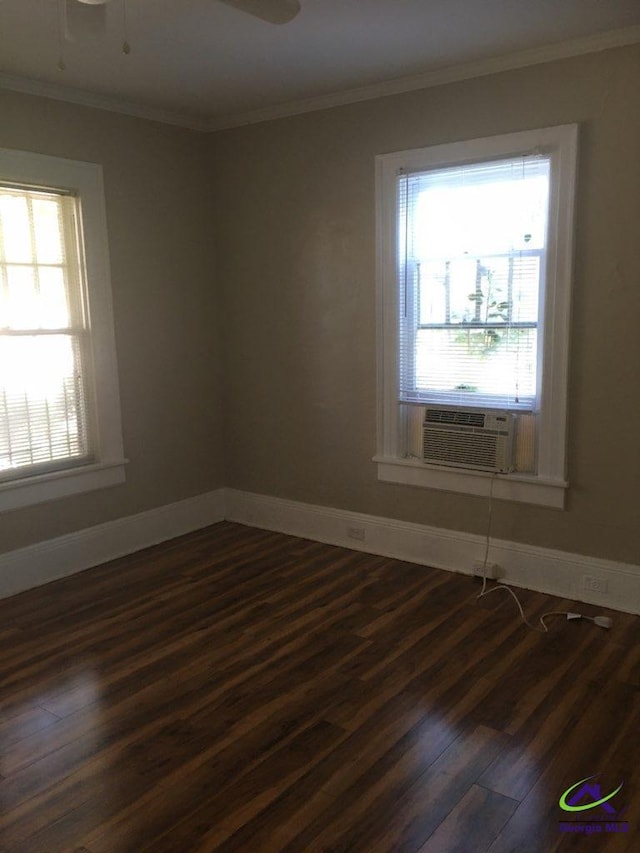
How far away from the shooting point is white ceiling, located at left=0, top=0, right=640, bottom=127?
2951 mm

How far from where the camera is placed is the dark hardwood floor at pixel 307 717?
7.18ft

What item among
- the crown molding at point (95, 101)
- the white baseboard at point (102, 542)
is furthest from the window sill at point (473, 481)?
the crown molding at point (95, 101)

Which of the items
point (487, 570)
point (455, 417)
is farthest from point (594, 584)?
point (455, 417)

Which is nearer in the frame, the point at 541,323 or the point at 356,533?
the point at 541,323

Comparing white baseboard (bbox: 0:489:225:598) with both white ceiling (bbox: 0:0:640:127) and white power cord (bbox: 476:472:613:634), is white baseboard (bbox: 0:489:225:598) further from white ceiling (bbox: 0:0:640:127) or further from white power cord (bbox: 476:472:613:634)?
white ceiling (bbox: 0:0:640:127)

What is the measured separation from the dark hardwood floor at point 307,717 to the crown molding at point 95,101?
2710mm

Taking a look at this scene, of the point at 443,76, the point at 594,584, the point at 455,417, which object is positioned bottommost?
the point at 594,584

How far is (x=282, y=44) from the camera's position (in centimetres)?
333

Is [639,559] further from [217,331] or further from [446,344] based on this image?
[217,331]

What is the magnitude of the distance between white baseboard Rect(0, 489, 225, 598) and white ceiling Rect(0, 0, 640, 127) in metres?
2.50

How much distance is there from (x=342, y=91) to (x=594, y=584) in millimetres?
3025

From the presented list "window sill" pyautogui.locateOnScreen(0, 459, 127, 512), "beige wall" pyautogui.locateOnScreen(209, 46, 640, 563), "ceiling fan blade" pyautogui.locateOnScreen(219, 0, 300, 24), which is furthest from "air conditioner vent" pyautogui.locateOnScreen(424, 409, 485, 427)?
"ceiling fan blade" pyautogui.locateOnScreen(219, 0, 300, 24)

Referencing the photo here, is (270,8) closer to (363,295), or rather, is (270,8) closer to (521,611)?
(363,295)

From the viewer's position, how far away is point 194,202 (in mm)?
4801
